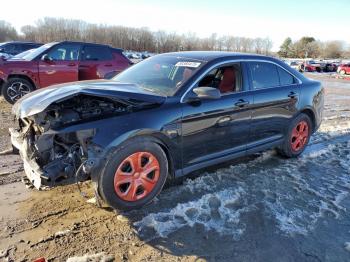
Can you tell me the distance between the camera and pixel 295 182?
4664 millimetres

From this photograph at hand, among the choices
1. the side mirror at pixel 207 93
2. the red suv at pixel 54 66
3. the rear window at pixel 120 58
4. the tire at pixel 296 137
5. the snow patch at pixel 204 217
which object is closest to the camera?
the snow patch at pixel 204 217

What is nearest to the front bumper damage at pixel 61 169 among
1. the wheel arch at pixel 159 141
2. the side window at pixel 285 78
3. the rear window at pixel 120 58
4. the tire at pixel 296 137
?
the wheel arch at pixel 159 141

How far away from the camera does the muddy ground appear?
3.04 meters

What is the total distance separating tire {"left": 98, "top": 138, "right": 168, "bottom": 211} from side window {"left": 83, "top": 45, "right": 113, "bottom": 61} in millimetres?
6560

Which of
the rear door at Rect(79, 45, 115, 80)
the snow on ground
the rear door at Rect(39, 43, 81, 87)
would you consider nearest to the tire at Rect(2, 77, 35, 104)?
the rear door at Rect(39, 43, 81, 87)

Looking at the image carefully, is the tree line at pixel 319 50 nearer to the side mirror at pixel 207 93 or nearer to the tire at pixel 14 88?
the tire at pixel 14 88

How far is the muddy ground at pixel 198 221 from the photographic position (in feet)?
9.98

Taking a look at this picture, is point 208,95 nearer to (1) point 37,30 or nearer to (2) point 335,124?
(2) point 335,124

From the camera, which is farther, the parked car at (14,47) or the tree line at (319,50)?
the tree line at (319,50)

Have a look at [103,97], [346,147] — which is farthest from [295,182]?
[103,97]

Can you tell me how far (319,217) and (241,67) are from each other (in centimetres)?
216

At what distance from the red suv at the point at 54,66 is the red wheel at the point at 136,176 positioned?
19.0 feet

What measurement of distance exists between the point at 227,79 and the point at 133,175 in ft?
6.48

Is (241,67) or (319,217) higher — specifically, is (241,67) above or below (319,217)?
above
